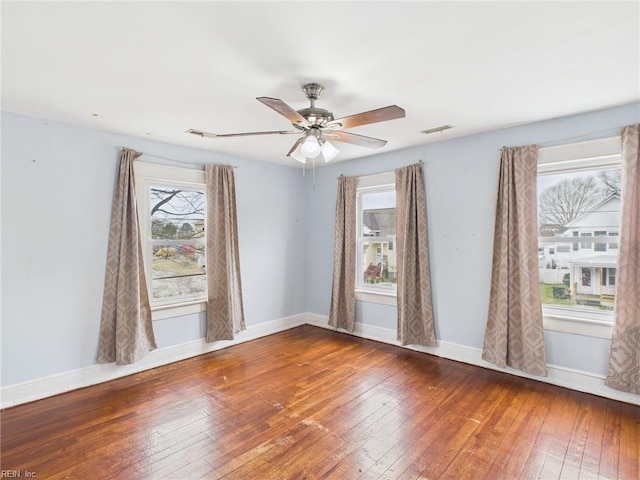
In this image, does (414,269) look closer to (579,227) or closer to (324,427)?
(579,227)

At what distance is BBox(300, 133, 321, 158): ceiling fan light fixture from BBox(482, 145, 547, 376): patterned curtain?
214 cm

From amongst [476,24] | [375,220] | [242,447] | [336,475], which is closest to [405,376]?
[336,475]

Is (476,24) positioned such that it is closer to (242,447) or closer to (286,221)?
(242,447)

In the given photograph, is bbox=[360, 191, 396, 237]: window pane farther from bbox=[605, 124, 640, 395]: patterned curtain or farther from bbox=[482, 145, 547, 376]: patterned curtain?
bbox=[605, 124, 640, 395]: patterned curtain

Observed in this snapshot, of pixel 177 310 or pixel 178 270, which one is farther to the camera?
pixel 178 270

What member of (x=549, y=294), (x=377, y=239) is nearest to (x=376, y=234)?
(x=377, y=239)

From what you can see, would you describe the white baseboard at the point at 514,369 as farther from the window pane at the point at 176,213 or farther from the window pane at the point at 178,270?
the window pane at the point at 176,213

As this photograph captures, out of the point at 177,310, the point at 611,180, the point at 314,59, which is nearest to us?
the point at 314,59

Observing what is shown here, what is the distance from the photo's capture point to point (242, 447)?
2.28 metres

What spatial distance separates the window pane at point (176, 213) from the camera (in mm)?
3847

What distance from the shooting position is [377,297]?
457 centimetres

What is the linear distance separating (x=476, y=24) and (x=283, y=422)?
292 cm

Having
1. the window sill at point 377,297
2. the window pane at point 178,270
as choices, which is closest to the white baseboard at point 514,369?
the window sill at point 377,297

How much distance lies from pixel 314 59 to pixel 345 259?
124 inches
